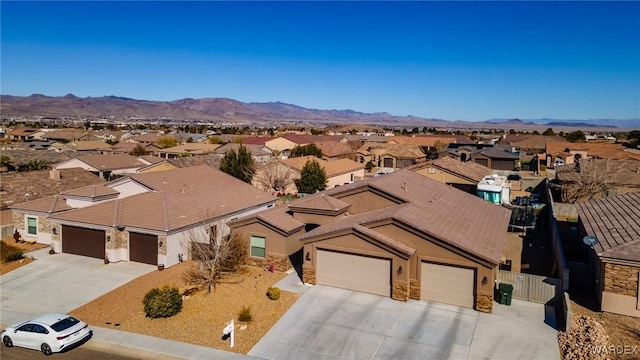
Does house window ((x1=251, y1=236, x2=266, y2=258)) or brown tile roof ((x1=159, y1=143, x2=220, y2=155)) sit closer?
house window ((x1=251, y1=236, x2=266, y2=258))

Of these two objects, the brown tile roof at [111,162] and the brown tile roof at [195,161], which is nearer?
the brown tile roof at [111,162]

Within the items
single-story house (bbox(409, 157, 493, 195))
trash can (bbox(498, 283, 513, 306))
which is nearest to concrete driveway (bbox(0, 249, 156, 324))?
trash can (bbox(498, 283, 513, 306))

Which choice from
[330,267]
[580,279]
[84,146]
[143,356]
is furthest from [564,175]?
[84,146]

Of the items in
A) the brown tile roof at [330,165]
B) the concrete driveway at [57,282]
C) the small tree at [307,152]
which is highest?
the small tree at [307,152]

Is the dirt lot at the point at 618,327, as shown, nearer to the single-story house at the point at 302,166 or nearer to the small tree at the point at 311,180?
the small tree at the point at 311,180

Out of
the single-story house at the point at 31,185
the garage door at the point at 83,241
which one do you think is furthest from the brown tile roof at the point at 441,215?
the single-story house at the point at 31,185

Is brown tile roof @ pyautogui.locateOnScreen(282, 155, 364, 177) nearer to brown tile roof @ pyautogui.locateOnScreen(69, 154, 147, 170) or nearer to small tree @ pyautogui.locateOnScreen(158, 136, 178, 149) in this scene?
brown tile roof @ pyautogui.locateOnScreen(69, 154, 147, 170)
